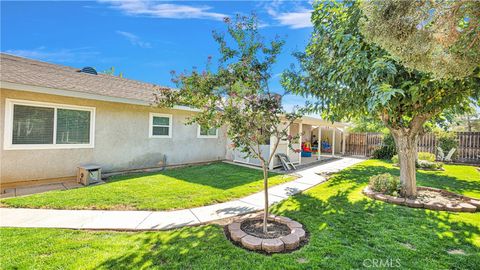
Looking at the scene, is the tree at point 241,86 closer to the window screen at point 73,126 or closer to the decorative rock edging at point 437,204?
the decorative rock edging at point 437,204

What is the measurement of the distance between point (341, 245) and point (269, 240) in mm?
1214

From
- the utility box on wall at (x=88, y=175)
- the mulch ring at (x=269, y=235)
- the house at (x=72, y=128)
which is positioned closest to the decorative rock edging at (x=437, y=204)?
the mulch ring at (x=269, y=235)

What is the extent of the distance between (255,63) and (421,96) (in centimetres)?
401

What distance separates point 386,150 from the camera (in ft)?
54.3

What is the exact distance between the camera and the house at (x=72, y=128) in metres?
6.78

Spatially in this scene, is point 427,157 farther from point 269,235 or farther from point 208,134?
point 269,235

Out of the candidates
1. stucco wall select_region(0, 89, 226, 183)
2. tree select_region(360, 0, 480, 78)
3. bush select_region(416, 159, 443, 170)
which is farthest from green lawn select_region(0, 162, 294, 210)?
bush select_region(416, 159, 443, 170)

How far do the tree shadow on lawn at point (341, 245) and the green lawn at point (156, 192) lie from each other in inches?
67.2

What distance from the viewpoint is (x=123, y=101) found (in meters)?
8.66

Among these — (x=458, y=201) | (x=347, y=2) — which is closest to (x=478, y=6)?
(x=347, y=2)

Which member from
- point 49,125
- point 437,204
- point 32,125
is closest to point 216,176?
point 49,125

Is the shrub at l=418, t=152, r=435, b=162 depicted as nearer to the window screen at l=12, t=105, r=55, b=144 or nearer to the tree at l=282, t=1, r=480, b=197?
the tree at l=282, t=1, r=480, b=197

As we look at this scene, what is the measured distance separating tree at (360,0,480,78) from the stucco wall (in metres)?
9.16

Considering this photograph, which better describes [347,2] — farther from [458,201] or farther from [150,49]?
[150,49]
